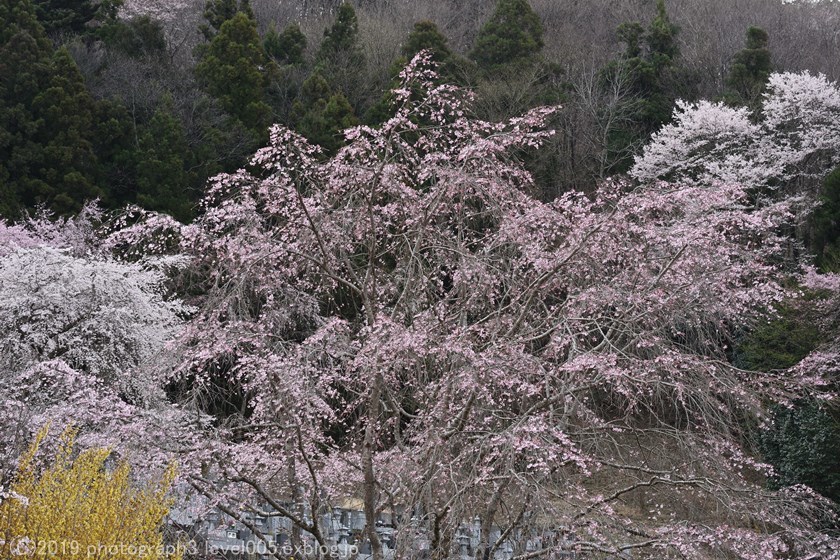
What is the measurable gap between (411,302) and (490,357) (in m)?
1.27

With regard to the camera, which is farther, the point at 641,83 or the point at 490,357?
the point at 641,83

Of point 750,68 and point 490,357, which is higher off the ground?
point 750,68

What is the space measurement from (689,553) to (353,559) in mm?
Answer: 2212

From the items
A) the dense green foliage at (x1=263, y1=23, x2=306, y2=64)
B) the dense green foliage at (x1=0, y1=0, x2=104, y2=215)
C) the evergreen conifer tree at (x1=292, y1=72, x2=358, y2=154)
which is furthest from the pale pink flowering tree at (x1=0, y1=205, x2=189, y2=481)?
the dense green foliage at (x1=263, y1=23, x2=306, y2=64)

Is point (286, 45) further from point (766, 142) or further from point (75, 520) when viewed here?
point (75, 520)

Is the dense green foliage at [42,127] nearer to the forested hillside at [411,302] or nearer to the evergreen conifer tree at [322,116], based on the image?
the forested hillside at [411,302]

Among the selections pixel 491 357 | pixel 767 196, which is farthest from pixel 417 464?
pixel 767 196

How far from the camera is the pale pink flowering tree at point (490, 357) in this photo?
15.8ft

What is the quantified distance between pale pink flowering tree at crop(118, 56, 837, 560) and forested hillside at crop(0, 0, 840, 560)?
4cm

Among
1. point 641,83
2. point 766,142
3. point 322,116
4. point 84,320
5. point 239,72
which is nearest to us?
point 84,320

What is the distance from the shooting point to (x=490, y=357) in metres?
4.80

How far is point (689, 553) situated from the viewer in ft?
15.5

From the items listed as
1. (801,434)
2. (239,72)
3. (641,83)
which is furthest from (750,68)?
(801,434)

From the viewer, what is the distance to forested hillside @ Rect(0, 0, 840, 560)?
4965mm
